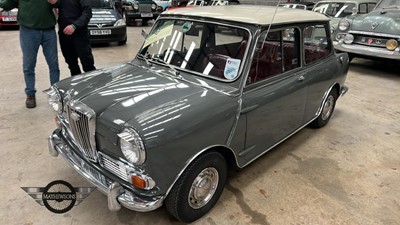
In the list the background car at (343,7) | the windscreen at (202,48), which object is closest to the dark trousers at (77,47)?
the windscreen at (202,48)

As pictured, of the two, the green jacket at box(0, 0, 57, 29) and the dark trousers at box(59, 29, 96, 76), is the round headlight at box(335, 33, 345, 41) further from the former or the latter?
the green jacket at box(0, 0, 57, 29)

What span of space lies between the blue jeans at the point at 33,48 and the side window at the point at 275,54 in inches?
112

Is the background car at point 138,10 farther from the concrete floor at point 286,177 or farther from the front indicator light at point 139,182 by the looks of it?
the front indicator light at point 139,182

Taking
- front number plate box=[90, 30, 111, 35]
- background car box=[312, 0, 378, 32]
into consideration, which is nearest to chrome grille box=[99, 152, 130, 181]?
front number plate box=[90, 30, 111, 35]

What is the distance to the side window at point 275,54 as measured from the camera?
2395mm

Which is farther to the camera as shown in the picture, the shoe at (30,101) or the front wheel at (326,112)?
the shoe at (30,101)

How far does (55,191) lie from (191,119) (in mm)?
1373

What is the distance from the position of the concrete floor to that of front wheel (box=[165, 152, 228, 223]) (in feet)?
0.41

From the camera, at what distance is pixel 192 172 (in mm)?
1991

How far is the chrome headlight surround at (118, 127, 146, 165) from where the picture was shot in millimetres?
1723

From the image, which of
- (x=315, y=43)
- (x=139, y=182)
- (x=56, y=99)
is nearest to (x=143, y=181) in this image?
(x=139, y=182)

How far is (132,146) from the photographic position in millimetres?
1756

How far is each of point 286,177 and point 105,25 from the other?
668 centimetres

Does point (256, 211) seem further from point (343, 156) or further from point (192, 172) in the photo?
point (343, 156)
